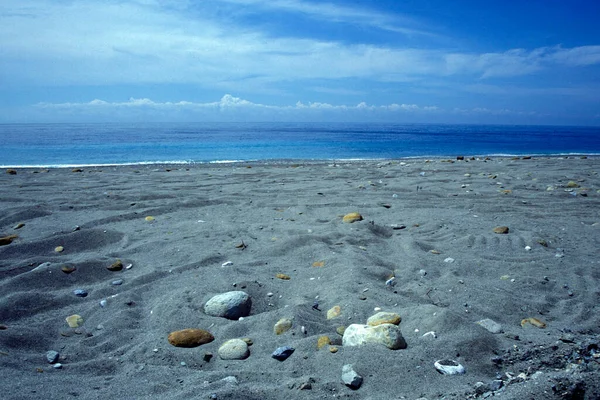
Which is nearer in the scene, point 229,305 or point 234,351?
point 234,351

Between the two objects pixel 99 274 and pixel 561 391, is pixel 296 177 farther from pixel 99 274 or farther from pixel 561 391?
pixel 561 391

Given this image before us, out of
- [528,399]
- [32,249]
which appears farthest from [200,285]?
[528,399]

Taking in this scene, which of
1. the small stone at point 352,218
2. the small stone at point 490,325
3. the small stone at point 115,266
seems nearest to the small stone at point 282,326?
the small stone at point 490,325

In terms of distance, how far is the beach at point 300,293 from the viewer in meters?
2.00

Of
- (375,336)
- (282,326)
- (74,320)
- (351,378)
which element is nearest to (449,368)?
(375,336)

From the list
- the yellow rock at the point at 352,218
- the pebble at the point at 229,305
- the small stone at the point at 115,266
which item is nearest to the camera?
the pebble at the point at 229,305

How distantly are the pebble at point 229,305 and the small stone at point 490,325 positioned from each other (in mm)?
1615

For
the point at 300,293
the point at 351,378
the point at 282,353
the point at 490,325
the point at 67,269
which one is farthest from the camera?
the point at 67,269

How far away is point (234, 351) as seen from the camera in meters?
2.30

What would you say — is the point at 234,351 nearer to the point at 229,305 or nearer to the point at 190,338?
the point at 190,338

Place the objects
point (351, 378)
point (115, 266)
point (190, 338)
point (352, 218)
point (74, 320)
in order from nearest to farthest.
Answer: point (351, 378), point (190, 338), point (74, 320), point (115, 266), point (352, 218)

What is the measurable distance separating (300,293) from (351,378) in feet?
4.04

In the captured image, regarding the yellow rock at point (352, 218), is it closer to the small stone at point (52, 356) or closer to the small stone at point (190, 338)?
the small stone at point (190, 338)

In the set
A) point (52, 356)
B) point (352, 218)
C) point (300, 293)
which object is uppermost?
point (352, 218)
